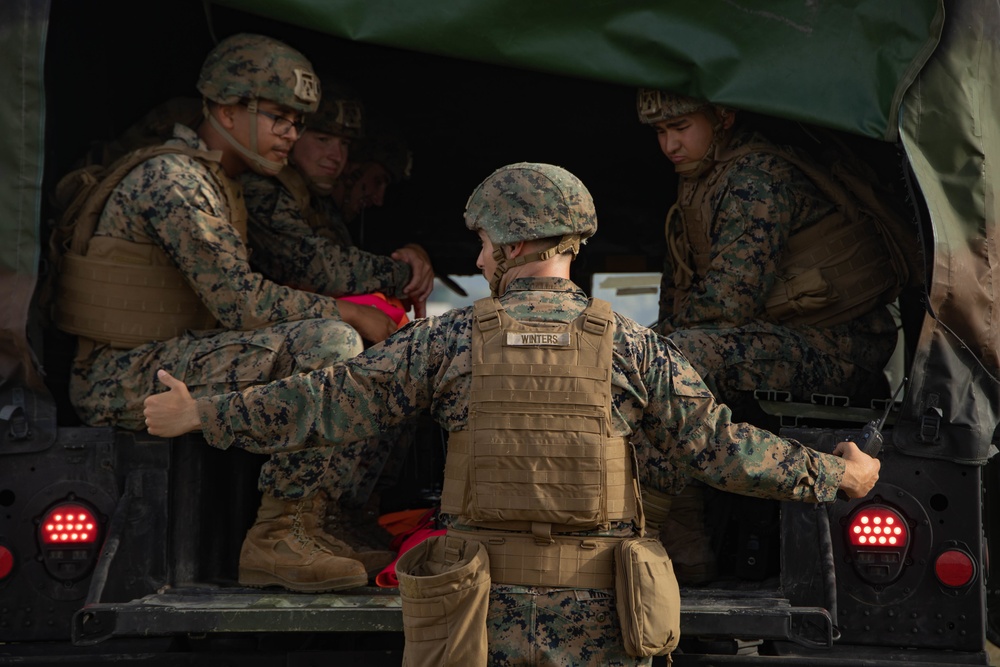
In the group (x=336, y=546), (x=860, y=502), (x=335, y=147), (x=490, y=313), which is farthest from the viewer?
(x=335, y=147)

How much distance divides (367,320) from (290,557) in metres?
0.84

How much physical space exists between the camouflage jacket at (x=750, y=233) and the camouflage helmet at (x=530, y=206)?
1.35m

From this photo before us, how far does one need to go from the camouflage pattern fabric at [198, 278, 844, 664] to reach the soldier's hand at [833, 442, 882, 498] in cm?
5

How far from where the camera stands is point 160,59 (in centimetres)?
510

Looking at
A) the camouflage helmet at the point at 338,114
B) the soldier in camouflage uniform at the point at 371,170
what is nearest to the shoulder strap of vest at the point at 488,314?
the camouflage helmet at the point at 338,114

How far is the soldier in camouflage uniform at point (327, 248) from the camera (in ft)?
14.5

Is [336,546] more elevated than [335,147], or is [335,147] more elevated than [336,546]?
[335,147]

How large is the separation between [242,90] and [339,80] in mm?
949

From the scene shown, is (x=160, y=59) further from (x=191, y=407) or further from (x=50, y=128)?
(x=191, y=407)

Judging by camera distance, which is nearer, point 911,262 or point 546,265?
point 546,265

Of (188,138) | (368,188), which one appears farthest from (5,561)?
(368,188)

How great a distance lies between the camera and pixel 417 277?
16.1 feet

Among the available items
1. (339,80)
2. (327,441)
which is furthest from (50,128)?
(327,441)

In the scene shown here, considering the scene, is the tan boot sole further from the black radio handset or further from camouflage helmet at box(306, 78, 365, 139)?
camouflage helmet at box(306, 78, 365, 139)
